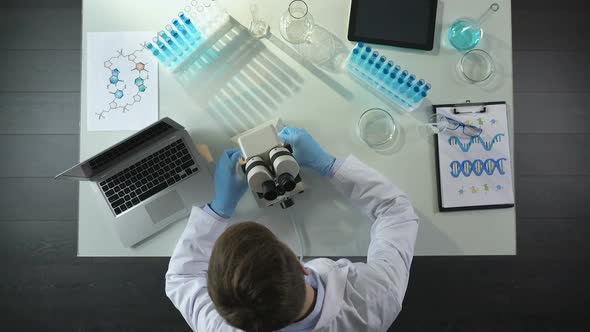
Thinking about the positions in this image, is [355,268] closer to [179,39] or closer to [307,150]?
[307,150]

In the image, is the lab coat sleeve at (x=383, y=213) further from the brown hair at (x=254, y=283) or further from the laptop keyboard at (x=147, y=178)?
the laptop keyboard at (x=147, y=178)

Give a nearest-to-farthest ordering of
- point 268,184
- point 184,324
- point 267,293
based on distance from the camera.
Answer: point 267,293
point 268,184
point 184,324

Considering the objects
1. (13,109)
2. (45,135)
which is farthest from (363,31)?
(13,109)

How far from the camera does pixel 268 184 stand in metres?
0.96

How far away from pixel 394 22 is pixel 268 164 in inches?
24.5

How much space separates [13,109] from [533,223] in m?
2.50

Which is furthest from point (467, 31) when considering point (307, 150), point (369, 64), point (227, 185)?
point (227, 185)

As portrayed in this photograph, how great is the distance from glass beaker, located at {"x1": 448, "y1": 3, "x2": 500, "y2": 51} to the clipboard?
185mm

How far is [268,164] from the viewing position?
1025 millimetres

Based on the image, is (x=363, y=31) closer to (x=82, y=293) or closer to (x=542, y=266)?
(x=542, y=266)

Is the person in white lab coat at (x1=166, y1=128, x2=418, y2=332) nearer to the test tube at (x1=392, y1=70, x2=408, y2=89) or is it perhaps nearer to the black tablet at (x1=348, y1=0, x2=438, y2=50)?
the test tube at (x1=392, y1=70, x2=408, y2=89)

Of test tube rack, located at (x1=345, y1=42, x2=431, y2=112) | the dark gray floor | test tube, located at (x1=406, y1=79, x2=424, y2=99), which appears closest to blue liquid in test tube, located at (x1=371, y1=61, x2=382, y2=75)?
test tube rack, located at (x1=345, y1=42, x2=431, y2=112)

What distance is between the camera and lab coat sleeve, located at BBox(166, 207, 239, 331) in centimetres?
109

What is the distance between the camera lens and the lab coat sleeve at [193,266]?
1.09 metres
